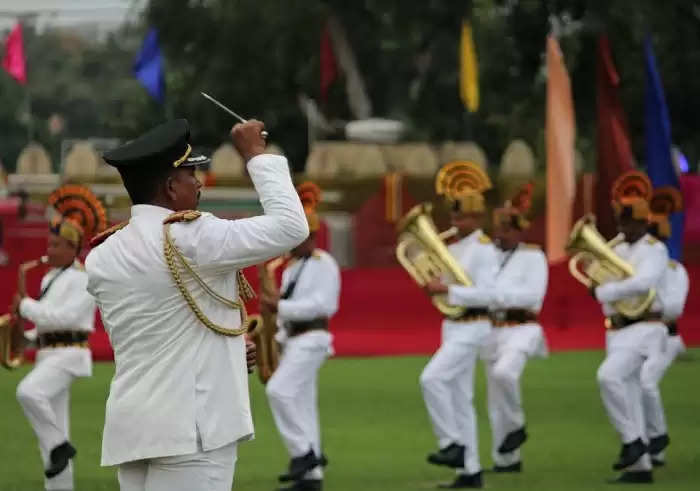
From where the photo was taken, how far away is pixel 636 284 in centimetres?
1470

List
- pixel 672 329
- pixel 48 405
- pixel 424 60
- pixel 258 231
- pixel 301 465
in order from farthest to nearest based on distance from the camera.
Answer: pixel 424 60
pixel 672 329
pixel 301 465
pixel 48 405
pixel 258 231

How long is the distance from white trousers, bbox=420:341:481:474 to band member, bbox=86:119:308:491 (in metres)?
6.90

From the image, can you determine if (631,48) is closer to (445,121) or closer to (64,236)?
(445,121)

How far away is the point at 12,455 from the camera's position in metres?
16.3

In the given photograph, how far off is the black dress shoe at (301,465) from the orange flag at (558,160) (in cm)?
1237

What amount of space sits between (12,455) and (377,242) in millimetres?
20433

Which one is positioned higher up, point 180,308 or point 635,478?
point 180,308

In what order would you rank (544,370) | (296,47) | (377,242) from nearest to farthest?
(544,370) < (377,242) < (296,47)

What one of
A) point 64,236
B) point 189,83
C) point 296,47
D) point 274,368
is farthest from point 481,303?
point 189,83

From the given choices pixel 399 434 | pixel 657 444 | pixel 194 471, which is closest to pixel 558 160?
pixel 399 434

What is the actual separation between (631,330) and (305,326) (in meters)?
2.46

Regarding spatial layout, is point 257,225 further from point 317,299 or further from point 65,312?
point 317,299

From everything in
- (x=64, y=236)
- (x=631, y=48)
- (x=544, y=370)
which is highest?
(x=631, y=48)

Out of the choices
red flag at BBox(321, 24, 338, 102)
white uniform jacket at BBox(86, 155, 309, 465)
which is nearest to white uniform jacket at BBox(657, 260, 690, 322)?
white uniform jacket at BBox(86, 155, 309, 465)
